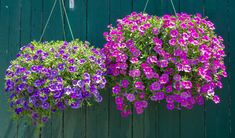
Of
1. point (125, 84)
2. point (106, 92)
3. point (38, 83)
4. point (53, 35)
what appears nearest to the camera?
point (38, 83)

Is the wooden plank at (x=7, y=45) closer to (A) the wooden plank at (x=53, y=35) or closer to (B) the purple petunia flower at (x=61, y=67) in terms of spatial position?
(A) the wooden plank at (x=53, y=35)

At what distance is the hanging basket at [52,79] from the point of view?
2.50 m

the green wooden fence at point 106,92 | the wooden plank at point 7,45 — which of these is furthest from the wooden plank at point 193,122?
the wooden plank at point 7,45

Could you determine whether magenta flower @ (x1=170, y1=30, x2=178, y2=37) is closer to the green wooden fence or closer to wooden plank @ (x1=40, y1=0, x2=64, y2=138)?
the green wooden fence

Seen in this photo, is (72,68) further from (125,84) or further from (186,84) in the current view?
(186,84)

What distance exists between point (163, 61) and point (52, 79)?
29.7 inches

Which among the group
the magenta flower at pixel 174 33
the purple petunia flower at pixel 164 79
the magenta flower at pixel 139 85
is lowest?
the magenta flower at pixel 139 85

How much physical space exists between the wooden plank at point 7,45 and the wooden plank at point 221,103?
1.64 metres

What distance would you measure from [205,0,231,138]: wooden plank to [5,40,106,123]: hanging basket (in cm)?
108

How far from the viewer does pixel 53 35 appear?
323cm

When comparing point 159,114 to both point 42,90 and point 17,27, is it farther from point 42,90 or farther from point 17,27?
point 17,27

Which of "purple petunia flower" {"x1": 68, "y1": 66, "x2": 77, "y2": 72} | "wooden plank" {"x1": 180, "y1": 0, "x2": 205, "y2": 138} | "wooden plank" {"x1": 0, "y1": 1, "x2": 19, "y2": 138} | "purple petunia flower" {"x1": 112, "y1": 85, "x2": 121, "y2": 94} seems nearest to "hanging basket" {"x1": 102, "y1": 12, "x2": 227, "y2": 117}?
"purple petunia flower" {"x1": 112, "y1": 85, "x2": 121, "y2": 94}

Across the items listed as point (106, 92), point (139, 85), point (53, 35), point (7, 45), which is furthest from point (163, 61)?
point (7, 45)

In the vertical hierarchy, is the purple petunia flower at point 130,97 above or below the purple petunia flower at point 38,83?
below
